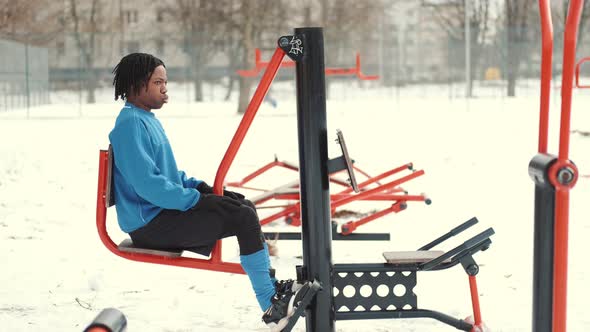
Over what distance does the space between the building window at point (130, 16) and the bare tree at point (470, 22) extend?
33.3 feet

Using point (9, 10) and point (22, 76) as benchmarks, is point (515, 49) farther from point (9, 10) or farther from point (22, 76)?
point (9, 10)

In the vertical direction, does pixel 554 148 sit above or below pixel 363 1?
below

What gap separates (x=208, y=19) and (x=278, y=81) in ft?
9.63

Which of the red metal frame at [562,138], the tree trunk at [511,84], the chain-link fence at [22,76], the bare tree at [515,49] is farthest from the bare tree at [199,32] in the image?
the red metal frame at [562,138]

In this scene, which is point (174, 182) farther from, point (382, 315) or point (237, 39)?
point (237, 39)

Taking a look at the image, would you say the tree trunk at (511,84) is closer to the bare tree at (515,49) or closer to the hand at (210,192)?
the bare tree at (515,49)

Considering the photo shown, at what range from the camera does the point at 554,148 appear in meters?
11.7

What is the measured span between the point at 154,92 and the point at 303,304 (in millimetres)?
942

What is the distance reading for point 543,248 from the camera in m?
2.33

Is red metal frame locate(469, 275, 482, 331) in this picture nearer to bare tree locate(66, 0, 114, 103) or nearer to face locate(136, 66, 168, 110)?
face locate(136, 66, 168, 110)

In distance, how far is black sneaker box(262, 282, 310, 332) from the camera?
9.95 ft

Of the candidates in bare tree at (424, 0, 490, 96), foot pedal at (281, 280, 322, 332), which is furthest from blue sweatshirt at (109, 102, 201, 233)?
bare tree at (424, 0, 490, 96)

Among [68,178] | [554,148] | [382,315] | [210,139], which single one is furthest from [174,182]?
[210,139]

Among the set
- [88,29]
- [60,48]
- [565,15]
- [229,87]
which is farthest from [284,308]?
[565,15]
